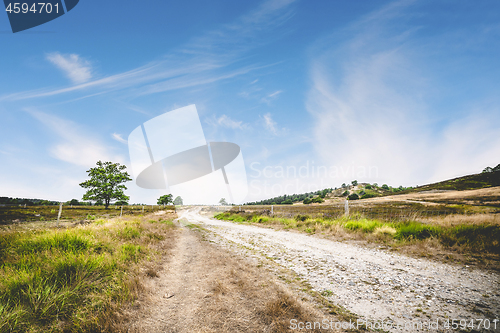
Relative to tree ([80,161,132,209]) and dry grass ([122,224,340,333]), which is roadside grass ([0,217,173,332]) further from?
tree ([80,161,132,209])

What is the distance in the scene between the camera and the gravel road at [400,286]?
9.47 ft

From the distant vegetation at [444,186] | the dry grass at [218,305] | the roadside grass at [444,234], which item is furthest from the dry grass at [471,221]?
the distant vegetation at [444,186]

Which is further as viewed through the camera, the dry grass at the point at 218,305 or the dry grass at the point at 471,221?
the dry grass at the point at 471,221

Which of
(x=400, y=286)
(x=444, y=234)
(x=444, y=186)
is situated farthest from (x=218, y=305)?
(x=444, y=186)

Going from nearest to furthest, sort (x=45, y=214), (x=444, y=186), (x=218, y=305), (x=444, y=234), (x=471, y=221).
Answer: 1. (x=218, y=305)
2. (x=444, y=234)
3. (x=471, y=221)
4. (x=45, y=214)
5. (x=444, y=186)

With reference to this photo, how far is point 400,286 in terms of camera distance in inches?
152

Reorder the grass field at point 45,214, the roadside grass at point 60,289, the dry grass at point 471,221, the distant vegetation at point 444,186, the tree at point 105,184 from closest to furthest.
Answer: the roadside grass at point 60,289 < the dry grass at point 471,221 < the grass field at point 45,214 < the tree at point 105,184 < the distant vegetation at point 444,186

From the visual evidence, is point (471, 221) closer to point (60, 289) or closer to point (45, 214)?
point (60, 289)

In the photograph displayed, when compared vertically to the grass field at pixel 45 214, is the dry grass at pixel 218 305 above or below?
below

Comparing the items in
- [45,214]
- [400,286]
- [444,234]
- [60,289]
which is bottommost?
[400,286]

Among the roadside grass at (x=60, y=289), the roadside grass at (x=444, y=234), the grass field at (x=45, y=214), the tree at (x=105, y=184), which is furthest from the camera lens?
the tree at (x=105, y=184)

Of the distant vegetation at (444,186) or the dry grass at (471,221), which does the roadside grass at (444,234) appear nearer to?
the dry grass at (471,221)

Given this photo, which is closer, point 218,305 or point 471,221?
point 218,305

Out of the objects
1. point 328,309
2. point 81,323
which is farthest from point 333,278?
point 81,323
